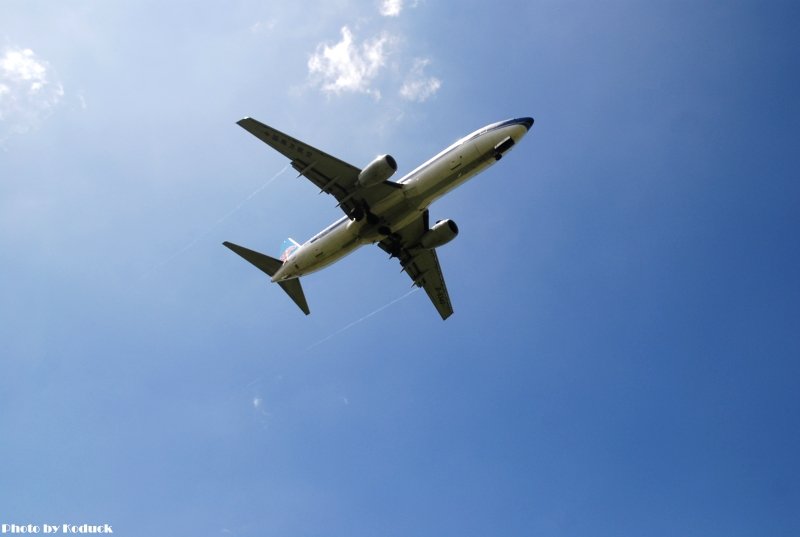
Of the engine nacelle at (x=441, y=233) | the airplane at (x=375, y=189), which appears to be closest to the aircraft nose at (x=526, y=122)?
the airplane at (x=375, y=189)

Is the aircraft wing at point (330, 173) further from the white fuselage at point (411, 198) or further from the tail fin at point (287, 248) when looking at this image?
the tail fin at point (287, 248)

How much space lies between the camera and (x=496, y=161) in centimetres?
3612

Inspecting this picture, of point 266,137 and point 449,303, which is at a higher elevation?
point 266,137

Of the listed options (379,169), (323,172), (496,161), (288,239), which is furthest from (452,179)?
(288,239)

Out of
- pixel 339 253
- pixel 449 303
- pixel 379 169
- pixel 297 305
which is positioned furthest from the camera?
pixel 449 303

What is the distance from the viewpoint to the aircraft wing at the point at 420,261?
41688 millimetres

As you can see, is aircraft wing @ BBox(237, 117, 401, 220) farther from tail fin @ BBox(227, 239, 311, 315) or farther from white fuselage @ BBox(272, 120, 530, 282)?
tail fin @ BBox(227, 239, 311, 315)

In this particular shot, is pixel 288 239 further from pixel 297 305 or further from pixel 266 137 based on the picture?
pixel 266 137

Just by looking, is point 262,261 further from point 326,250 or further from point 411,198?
point 411,198

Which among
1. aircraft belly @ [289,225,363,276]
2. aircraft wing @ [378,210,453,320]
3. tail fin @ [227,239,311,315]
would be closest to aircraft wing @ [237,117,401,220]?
aircraft belly @ [289,225,363,276]

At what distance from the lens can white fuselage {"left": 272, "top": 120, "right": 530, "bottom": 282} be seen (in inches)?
1398

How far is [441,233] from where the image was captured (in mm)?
40188

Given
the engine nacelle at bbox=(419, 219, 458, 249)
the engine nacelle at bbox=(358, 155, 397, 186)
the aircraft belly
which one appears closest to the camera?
the engine nacelle at bbox=(358, 155, 397, 186)

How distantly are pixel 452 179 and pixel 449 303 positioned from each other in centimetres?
1363
